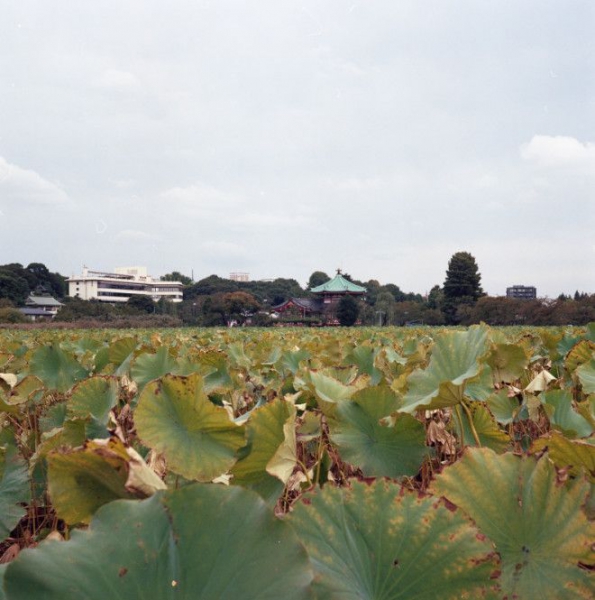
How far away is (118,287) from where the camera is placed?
61469mm

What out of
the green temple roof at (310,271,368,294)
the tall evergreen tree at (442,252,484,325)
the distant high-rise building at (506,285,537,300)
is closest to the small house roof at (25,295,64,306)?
A: the green temple roof at (310,271,368,294)

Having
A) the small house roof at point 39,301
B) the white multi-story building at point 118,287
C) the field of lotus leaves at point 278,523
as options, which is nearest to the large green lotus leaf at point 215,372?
the field of lotus leaves at point 278,523

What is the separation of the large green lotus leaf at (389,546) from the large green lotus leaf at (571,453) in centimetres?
18

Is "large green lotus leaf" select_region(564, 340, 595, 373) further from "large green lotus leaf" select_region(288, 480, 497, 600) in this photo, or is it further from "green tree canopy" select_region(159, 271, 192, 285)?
"green tree canopy" select_region(159, 271, 192, 285)

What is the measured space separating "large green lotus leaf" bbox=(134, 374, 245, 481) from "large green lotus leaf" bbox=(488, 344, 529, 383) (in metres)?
0.75

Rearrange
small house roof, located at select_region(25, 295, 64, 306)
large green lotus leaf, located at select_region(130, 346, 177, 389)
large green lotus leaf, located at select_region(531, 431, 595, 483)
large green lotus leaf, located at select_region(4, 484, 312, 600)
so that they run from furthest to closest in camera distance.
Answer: small house roof, located at select_region(25, 295, 64, 306)
large green lotus leaf, located at select_region(130, 346, 177, 389)
large green lotus leaf, located at select_region(531, 431, 595, 483)
large green lotus leaf, located at select_region(4, 484, 312, 600)

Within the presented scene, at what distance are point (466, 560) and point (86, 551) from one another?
0.23 meters

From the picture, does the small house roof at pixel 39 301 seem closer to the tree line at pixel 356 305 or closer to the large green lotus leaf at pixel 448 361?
the tree line at pixel 356 305

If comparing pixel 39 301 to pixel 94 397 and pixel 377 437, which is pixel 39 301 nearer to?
pixel 94 397

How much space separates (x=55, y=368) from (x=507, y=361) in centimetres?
145

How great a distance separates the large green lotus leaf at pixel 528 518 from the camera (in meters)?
0.39

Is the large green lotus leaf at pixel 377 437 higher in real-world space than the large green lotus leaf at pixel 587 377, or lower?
lower

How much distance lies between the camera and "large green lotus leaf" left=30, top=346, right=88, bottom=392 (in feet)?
6.17

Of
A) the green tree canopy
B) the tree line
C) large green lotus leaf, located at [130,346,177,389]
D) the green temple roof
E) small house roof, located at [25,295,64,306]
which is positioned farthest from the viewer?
the green tree canopy
